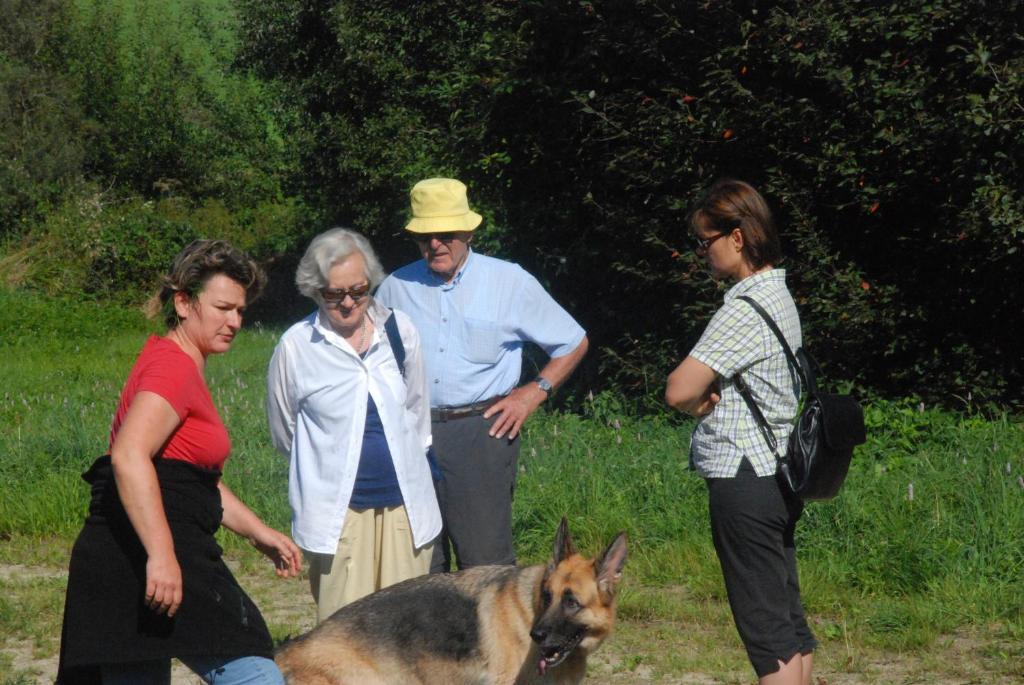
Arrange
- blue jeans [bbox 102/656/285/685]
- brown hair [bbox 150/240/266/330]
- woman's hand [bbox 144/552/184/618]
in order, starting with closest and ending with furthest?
woman's hand [bbox 144/552/184/618]
blue jeans [bbox 102/656/285/685]
brown hair [bbox 150/240/266/330]

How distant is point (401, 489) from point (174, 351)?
139 cm

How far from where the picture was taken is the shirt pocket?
16.4 feet

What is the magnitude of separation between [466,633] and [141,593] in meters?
1.46

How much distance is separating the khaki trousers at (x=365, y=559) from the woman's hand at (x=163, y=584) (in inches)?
53.9

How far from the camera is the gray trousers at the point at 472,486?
4.98 m

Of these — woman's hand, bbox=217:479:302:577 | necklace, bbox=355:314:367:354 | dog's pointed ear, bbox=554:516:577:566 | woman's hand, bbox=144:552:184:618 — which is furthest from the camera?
necklace, bbox=355:314:367:354

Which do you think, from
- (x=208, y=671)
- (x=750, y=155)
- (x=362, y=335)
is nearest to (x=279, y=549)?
(x=208, y=671)

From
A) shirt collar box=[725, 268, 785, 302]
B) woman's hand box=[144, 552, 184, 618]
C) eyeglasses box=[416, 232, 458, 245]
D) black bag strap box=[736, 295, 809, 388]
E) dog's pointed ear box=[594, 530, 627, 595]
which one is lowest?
dog's pointed ear box=[594, 530, 627, 595]

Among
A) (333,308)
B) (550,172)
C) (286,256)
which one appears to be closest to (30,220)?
(286,256)

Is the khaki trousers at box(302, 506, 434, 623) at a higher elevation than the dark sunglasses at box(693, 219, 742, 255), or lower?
lower

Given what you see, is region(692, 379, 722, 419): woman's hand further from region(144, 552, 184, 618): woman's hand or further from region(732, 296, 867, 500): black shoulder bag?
region(144, 552, 184, 618): woman's hand

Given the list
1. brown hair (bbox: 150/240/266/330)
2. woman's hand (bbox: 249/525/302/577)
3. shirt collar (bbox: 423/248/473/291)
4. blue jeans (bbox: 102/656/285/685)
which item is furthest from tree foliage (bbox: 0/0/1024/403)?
blue jeans (bbox: 102/656/285/685)

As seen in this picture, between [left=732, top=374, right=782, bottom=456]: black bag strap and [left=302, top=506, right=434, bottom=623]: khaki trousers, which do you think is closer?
[left=732, top=374, right=782, bottom=456]: black bag strap

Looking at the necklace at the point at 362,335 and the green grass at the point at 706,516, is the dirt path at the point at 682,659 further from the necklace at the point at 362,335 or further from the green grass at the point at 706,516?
the necklace at the point at 362,335
